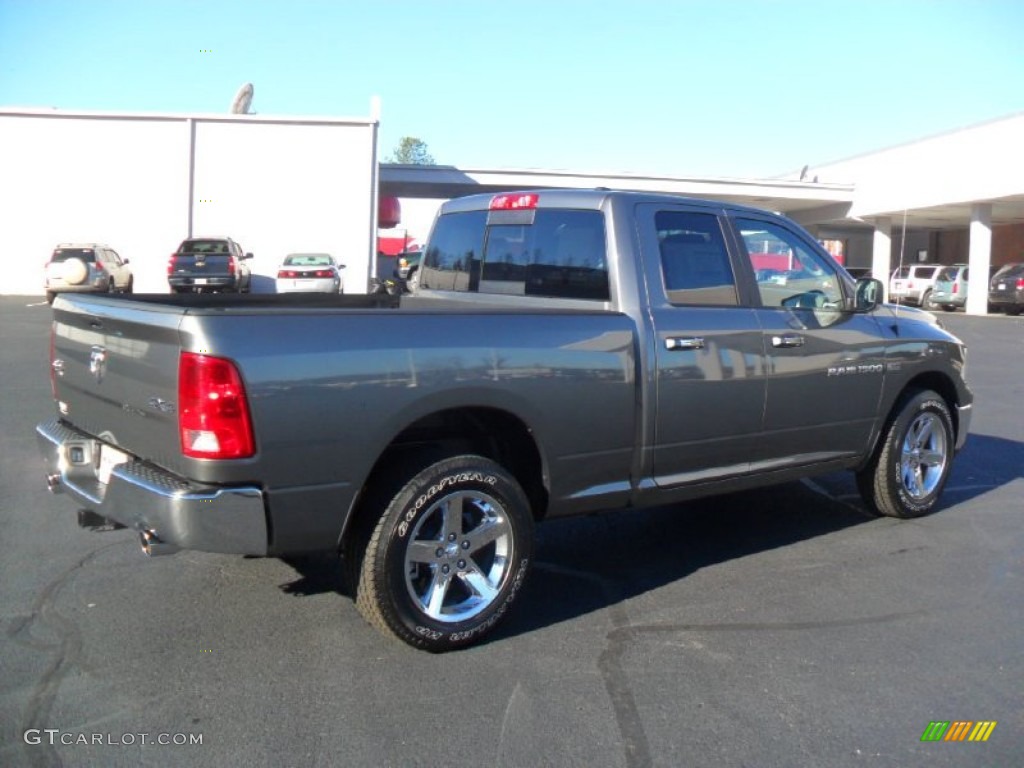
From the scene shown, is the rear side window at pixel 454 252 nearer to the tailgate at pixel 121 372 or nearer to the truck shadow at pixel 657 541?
the truck shadow at pixel 657 541

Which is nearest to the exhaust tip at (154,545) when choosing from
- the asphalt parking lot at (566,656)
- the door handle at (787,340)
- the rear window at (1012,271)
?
the asphalt parking lot at (566,656)

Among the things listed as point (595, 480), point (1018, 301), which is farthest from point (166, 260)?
point (595, 480)

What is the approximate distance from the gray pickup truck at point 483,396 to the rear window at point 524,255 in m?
0.01

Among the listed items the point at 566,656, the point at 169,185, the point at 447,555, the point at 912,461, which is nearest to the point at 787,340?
the point at 912,461

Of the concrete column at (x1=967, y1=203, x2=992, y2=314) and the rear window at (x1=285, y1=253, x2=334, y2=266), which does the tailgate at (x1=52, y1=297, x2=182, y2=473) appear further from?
the concrete column at (x1=967, y1=203, x2=992, y2=314)

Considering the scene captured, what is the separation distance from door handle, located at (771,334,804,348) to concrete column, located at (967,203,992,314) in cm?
3064

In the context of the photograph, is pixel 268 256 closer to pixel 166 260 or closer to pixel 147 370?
pixel 166 260

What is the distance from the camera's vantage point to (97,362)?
4160mm

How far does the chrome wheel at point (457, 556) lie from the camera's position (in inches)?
160

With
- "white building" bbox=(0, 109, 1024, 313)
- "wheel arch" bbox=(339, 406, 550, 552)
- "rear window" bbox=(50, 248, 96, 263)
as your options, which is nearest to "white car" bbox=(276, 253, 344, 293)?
"white building" bbox=(0, 109, 1024, 313)

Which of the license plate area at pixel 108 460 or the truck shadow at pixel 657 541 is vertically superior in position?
the license plate area at pixel 108 460

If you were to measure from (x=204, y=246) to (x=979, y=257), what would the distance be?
2528 cm

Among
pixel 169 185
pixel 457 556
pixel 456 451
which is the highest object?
pixel 169 185

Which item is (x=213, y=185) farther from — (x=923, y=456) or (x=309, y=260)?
(x=923, y=456)
